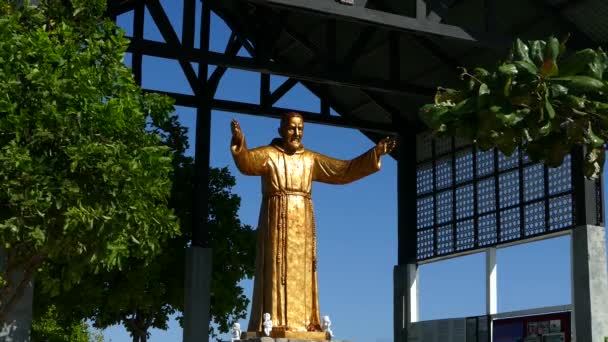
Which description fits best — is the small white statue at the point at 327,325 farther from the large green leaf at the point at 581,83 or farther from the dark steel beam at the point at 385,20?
the large green leaf at the point at 581,83

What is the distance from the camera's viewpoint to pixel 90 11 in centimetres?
1208

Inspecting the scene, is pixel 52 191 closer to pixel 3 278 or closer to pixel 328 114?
pixel 3 278

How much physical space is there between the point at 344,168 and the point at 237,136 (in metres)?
1.60

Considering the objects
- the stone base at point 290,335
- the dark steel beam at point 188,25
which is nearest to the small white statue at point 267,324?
the stone base at point 290,335

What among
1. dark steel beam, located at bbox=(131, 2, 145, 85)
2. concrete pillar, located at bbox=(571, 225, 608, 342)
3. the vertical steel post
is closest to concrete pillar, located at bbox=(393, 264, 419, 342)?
concrete pillar, located at bbox=(571, 225, 608, 342)

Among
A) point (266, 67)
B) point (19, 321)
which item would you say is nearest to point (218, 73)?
point (266, 67)

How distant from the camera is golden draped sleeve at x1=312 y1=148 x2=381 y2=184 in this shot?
14.7 m

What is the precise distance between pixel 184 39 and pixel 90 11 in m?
5.00

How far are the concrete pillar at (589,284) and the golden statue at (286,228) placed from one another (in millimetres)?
4322

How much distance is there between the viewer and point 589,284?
55.9ft

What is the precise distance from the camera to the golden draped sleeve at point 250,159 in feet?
46.3

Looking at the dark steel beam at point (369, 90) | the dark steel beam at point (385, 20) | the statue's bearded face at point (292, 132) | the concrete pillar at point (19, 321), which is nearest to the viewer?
the concrete pillar at point (19, 321)

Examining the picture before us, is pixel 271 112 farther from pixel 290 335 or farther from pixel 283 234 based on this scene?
pixel 290 335

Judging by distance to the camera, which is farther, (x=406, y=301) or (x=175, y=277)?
(x=406, y=301)
